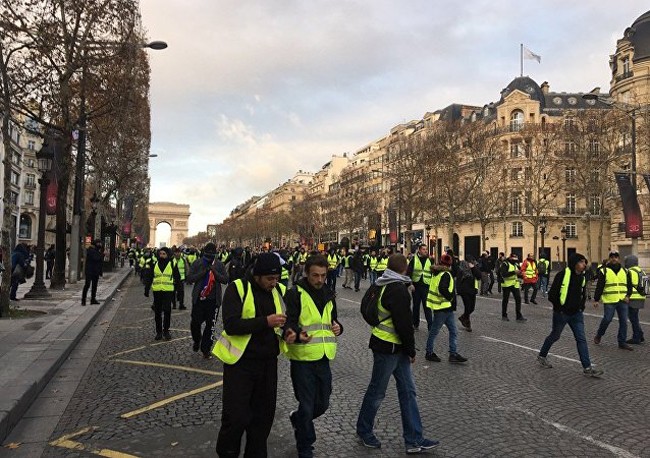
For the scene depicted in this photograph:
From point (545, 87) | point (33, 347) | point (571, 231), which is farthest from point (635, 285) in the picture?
point (545, 87)

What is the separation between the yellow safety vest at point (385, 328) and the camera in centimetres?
457

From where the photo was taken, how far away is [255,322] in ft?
11.6

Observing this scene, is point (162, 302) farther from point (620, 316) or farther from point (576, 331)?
point (620, 316)

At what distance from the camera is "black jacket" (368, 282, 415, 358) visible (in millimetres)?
4477

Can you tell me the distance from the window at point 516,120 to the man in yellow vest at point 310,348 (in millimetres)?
57940

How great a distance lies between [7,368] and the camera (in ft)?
21.8

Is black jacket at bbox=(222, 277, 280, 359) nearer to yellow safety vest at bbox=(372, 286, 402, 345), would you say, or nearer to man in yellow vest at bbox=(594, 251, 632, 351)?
yellow safety vest at bbox=(372, 286, 402, 345)

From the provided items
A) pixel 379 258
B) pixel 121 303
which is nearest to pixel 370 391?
pixel 121 303

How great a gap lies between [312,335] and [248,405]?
0.73 metres

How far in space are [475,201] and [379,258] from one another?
2968cm

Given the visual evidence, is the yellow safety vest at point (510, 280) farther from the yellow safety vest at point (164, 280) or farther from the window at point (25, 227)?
the window at point (25, 227)

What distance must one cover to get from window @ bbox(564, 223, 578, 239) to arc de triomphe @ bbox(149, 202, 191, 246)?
114916 millimetres

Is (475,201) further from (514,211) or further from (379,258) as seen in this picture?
(379,258)

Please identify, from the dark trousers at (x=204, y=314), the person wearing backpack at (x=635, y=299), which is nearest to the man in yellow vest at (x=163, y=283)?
the dark trousers at (x=204, y=314)
